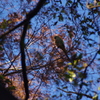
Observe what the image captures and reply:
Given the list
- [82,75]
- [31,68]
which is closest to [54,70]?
[31,68]

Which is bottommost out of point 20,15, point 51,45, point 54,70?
point 54,70

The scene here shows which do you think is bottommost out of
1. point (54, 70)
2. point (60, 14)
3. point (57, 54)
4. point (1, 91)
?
point (1, 91)

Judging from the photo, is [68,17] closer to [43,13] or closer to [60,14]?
[60,14]

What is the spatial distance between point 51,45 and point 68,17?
1.14 metres

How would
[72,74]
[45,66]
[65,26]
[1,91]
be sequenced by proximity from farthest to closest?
[65,26] < [45,66] < [72,74] < [1,91]

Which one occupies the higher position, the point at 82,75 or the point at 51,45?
the point at 51,45

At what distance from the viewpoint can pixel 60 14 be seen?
16.8ft

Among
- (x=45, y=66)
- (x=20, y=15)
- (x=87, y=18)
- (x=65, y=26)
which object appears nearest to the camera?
(x=87, y=18)

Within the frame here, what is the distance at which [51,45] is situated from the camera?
605cm

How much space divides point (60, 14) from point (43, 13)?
29.4 inches

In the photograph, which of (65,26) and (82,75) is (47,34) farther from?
(82,75)

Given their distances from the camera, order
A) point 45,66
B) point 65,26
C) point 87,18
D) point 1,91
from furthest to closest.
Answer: point 65,26 < point 45,66 < point 87,18 < point 1,91

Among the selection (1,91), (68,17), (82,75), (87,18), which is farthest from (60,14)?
(1,91)

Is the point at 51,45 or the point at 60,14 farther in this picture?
the point at 51,45
